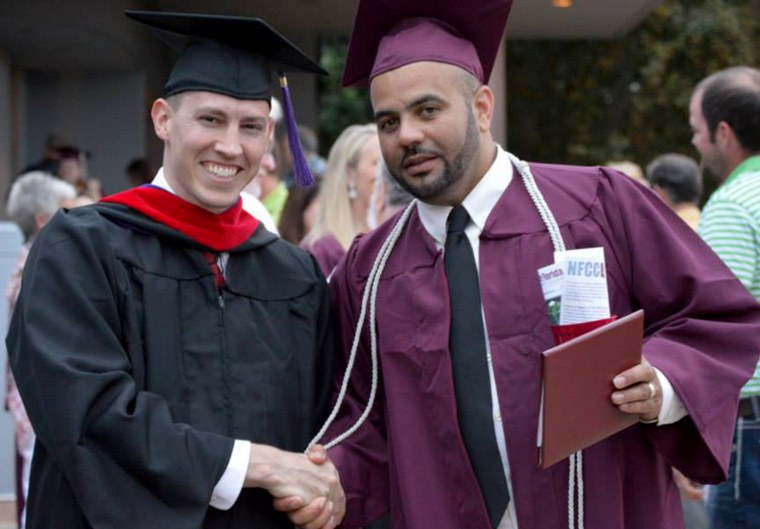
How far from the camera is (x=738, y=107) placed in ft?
15.6

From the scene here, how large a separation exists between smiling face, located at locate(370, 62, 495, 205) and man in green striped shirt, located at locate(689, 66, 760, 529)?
141 centimetres

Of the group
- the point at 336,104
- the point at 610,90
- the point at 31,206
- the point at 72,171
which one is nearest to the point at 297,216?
the point at 31,206

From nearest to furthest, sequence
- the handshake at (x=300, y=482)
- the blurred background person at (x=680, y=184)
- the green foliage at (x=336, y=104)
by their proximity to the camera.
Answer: the handshake at (x=300, y=482)
the blurred background person at (x=680, y=184)
the green foliage at (x=336, y=104)

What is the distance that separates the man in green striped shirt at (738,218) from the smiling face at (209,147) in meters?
1.89

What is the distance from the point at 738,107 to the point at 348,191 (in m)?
1.85

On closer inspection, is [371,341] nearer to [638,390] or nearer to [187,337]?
[187,337]

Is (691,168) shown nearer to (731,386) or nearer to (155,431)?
(731,386)

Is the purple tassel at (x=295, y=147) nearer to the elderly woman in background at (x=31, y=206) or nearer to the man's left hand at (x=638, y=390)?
the man's left hand at (x=638, y=390)

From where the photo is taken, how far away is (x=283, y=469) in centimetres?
323

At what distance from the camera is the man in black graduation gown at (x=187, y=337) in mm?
3039

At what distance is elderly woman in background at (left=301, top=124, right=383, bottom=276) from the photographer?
5.57 meters

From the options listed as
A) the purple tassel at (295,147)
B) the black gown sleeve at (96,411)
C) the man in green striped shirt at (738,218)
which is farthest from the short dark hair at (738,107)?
the black gown sleeve at (96,411)

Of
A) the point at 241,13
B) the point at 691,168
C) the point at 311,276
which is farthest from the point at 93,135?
the point at 311,276

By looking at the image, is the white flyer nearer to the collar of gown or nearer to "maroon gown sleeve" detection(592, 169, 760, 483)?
"maroon gown sleeve" detection(592, 169, 760, 483)
